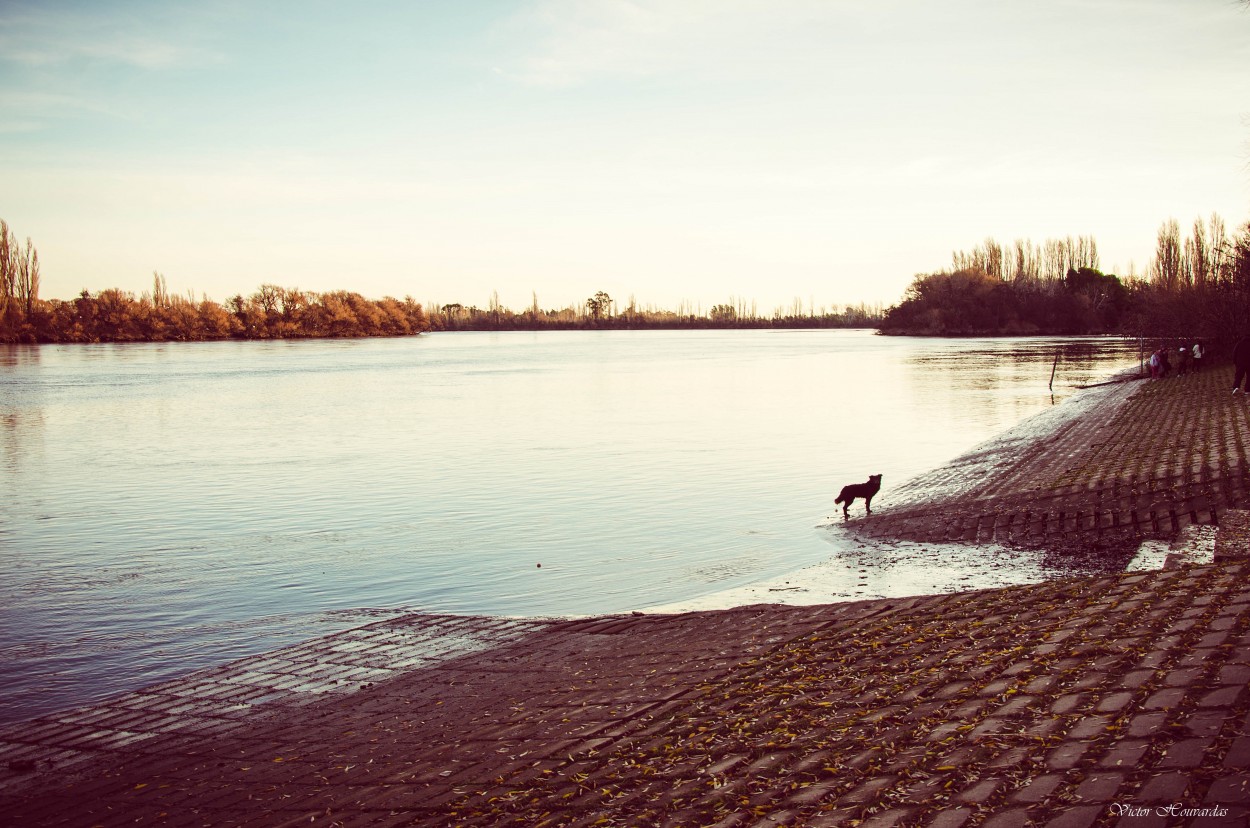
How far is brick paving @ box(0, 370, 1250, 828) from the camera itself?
442 centimetres

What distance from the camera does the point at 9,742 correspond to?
7.48m

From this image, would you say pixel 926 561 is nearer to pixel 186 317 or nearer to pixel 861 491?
pixel 861 491

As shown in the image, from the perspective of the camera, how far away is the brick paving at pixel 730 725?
14.5 feet

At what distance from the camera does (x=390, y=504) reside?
63.0ft

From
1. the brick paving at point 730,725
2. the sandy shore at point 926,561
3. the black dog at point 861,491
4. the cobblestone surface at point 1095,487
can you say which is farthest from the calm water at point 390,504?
the brick paving at point 730,725

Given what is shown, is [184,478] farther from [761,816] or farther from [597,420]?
[761,816]

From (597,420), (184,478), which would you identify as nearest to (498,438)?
(597,420)

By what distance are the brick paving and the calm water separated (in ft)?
6.99

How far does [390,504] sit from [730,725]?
14693 millimetres

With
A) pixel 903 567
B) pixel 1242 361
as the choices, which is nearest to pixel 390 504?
pixel 903 567

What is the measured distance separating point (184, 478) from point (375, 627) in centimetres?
1538

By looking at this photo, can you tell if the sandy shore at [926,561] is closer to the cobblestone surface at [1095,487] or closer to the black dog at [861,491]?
the cobblestone surface at [1095,487]

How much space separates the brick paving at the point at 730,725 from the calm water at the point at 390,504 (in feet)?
6.99

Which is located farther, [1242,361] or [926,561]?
[1242,361]
